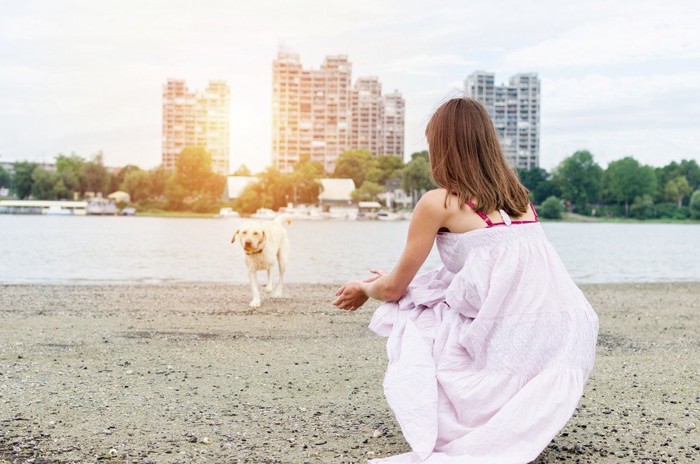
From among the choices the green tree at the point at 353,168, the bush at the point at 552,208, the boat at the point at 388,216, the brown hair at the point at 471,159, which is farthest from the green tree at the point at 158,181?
the brown hair at the point at 471,159

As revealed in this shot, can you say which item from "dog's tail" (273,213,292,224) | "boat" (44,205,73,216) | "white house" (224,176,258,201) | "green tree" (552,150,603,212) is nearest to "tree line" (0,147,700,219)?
"green tree" (552,150,603,212)

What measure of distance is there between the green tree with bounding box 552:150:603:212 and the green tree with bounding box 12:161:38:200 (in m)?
95.6

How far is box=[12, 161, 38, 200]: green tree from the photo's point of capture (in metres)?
142

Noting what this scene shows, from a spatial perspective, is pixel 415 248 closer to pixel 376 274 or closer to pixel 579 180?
pixel 376 274

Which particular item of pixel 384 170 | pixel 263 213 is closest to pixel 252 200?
pixel 263 213

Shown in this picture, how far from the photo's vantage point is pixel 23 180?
142125mm

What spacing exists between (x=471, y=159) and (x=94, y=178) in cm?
14592

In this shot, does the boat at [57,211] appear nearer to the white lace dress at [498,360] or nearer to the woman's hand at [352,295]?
the woman's hand at [352,295]

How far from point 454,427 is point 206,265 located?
2504 centimetres

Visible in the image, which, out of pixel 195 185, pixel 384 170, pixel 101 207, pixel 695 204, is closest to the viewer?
pixel 695 204

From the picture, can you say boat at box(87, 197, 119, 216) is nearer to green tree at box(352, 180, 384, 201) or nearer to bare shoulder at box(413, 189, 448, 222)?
green tree at box(352, 180, 384, 201)

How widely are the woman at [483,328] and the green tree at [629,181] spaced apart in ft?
440

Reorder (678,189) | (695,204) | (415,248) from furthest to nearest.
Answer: (678,189), (695,204), (415,248)

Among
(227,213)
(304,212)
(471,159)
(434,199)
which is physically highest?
(471,159)
